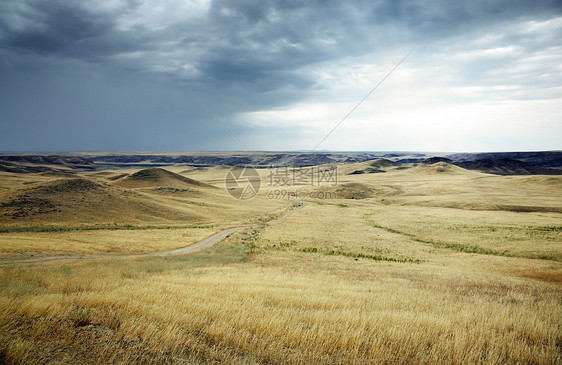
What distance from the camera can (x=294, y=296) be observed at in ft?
32.0

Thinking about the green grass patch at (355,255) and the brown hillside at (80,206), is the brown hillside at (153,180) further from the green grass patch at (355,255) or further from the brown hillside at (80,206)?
the green grass patch at (355,255)

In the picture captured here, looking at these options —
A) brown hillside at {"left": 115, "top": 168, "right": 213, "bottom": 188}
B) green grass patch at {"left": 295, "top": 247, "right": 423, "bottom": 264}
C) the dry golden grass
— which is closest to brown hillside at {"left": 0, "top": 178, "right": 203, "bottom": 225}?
the dry golden grass

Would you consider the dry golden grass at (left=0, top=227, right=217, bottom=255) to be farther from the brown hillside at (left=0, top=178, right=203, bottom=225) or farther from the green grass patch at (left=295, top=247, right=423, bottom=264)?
the green grass patch at (left=295, top=247, right=423, bottom=264)

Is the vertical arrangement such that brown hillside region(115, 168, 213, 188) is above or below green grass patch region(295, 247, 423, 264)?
above

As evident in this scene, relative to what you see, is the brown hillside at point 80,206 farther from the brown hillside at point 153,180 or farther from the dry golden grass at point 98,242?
the brown hillside at point 153,180

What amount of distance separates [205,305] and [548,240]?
4329cm

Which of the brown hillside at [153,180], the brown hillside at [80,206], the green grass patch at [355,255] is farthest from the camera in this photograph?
the brown hillside at [153,180]

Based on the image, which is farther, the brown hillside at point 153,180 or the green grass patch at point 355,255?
the brown hillside at point 153,180

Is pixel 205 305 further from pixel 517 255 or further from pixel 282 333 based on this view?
pixel 517 255

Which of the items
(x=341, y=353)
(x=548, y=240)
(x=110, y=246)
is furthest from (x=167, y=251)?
(x=548, y=240)

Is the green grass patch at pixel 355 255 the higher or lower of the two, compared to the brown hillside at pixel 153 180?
lower

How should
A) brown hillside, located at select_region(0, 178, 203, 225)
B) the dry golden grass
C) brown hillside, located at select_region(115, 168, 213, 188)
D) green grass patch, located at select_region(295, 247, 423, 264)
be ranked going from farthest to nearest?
brown hillside, located at select_region(115, 168, 213, 188)
brown hillside, located at select_region(0, 178, 203, 225)
the dry golden grass
green grass patch, located at select_region(295, 247, 423, 264)

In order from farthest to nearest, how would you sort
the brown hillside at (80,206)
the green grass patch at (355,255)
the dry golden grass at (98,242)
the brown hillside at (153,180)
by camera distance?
the brown hillside at (153,180) < the brown hillside at (80,206) < the dry golden grass at (98,242) < the green grass patch at (355,255)

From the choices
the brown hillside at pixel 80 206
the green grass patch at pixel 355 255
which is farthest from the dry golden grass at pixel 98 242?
the green grass patch at pixel 355 255
